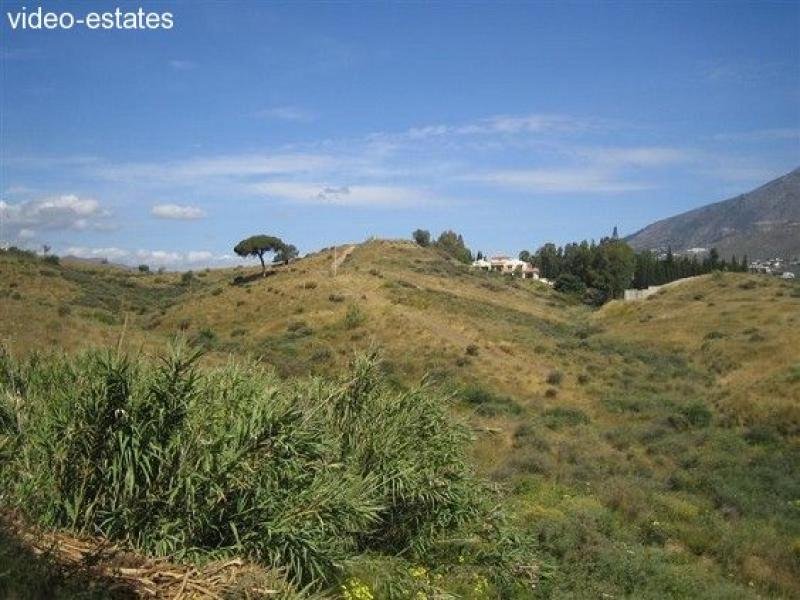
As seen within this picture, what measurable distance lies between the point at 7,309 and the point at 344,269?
43.6 metres

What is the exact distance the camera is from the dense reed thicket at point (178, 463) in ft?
22.7

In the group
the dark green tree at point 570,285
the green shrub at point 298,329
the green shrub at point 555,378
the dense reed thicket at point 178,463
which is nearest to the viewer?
the dense reed thicket at point 178,463

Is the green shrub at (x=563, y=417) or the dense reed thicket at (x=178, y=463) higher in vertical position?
the dense reed thicket at (x=178, y=463)

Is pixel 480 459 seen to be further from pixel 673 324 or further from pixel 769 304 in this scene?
pixel 769 304

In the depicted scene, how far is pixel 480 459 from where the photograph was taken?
82.1 ft

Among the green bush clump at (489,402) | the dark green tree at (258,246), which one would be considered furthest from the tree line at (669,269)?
the green bush clump at (489,402)

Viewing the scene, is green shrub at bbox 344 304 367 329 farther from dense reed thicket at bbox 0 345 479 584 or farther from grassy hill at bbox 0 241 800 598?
dense reed thicket at bbox 0 345 479 584

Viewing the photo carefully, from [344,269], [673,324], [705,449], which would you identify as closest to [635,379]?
[705,449]

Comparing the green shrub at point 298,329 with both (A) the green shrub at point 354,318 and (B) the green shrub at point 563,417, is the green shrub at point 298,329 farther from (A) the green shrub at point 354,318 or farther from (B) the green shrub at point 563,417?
(B) the green shrub at point 563,417

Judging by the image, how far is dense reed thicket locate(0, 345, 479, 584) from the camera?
6.92m

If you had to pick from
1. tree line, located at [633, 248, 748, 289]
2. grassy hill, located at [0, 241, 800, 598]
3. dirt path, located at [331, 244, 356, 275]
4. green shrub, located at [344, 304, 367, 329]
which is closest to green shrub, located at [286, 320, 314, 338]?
grassy hill, located at [0, 241, 800, 598]

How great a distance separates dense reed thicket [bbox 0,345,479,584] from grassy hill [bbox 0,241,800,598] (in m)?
0.92

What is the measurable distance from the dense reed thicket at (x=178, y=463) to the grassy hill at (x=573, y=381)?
3.00 feet

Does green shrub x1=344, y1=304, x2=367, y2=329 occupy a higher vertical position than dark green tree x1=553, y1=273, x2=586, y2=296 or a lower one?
lower
